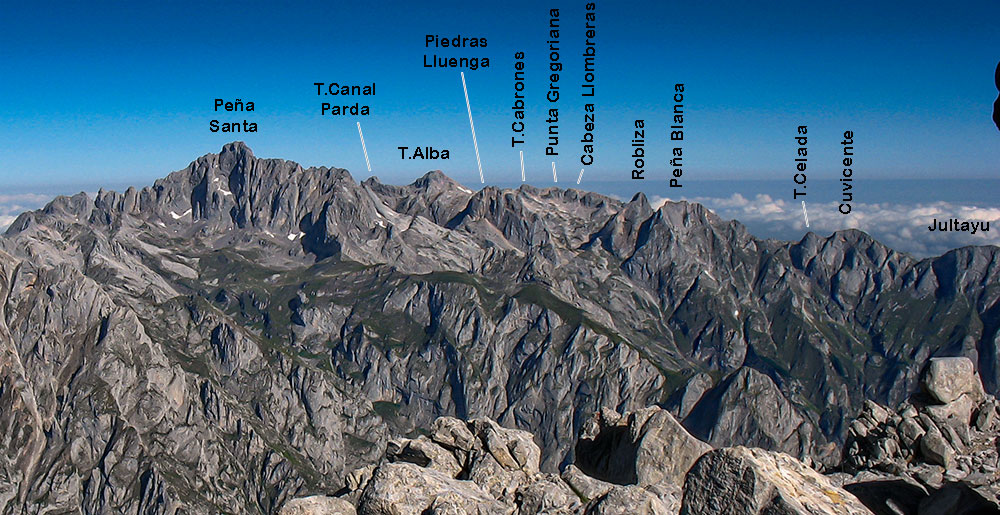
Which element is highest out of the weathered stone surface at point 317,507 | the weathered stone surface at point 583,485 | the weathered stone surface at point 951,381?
the weathered stone surface at point 951,381

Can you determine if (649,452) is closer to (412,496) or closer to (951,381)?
(412,496)

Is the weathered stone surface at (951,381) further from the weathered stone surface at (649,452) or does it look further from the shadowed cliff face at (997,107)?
the shadowed cliff face at (997,107)

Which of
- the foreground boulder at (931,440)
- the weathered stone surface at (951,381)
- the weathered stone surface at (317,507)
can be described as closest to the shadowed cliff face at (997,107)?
the foreground boulder at (931,440)

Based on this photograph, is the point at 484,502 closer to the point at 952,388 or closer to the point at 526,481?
the point at 526,481

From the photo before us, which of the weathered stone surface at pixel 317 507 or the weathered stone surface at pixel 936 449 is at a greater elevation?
the weathered stone surface at pixel 317 507

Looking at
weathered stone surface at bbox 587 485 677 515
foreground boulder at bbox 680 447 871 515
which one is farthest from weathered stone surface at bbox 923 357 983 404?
weathered stone surface at bbox 587 485 677 515

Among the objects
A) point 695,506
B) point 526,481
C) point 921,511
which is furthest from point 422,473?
point 921,511

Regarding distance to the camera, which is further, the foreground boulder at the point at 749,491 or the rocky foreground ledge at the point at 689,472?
the rocky foreground ledge at the point at 689,472

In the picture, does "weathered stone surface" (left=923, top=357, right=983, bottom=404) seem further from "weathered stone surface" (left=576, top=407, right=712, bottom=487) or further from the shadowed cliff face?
the shadowed cliff face

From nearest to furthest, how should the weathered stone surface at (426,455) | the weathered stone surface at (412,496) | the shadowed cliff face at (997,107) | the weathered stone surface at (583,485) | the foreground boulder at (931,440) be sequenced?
the shadowed cliff face at (997,107) < the weathered stone surface at (412,496) < the weathered stone surface at (583,485) < the foreground boulder at (931,440) < the weathered stone surface at (426,455)
